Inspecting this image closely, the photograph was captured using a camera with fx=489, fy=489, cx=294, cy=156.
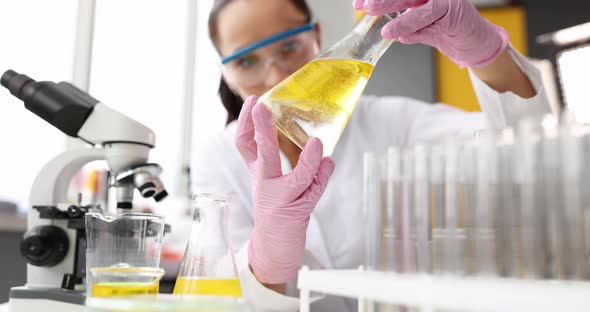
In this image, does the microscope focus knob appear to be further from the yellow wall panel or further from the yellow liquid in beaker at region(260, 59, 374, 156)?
the yellow wall panel

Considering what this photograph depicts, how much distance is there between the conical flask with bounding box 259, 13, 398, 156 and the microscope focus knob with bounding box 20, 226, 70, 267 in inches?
21.3

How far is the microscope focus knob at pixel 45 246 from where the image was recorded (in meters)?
1.00

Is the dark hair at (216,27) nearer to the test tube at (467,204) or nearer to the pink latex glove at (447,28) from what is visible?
the pink latex glove at (447,28)

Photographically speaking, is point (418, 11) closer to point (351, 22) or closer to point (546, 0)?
point (546, 0)

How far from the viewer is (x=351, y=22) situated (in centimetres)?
422

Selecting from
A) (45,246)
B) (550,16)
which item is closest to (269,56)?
(45,246)

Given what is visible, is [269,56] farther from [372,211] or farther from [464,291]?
[464,291]

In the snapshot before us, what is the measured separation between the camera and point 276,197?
94 centimetres

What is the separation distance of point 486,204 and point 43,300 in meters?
0.87

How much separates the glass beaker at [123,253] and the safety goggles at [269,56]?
2.27 ft

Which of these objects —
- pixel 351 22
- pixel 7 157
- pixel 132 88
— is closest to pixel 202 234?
pixel 7 157

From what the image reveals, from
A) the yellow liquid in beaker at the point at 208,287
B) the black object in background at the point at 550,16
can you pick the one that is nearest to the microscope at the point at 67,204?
the yellow liquid in beaker at the point at 208,287

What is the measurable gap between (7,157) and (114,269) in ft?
6.39

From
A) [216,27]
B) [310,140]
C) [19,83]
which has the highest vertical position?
[216,27]
